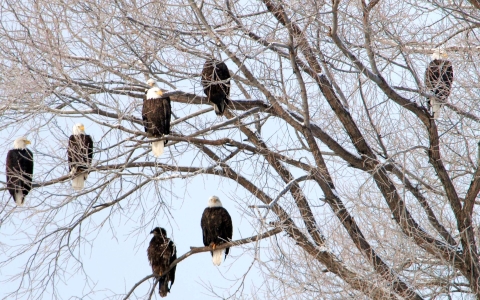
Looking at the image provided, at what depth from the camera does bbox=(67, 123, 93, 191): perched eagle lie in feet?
19.1

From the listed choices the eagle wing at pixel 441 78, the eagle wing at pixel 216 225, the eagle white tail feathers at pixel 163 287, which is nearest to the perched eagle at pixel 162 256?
the eagle white tail feathers at pixel 163 287

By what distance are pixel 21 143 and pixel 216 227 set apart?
237 centimetres

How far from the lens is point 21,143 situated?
7.44 metres

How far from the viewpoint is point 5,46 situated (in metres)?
5.91

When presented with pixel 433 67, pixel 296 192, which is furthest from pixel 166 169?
pixel 433 67

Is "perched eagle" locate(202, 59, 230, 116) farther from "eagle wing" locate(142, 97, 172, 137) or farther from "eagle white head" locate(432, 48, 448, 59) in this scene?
"eagle white head" locate(432, 48, 448, 59)

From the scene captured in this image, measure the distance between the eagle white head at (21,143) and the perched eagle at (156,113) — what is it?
1.72 m

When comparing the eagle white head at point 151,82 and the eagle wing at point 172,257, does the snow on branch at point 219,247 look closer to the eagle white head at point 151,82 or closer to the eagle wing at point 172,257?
the eagle wing at point 172,257

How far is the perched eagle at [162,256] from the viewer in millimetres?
7281

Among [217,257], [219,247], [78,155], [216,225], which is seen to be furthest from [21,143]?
[219,247]

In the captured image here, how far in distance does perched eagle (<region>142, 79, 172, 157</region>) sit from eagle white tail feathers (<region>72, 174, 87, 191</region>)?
806mm

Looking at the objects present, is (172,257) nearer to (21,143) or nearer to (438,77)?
(21,143)

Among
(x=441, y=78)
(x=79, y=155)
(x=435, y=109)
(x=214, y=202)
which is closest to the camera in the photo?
(x=79, y=155)

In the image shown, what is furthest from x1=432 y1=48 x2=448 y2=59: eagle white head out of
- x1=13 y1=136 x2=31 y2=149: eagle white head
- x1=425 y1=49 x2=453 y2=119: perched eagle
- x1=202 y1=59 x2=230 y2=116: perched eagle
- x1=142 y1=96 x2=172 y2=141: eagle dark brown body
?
x1=13 y1=136 x2=31 y2=149: eagle white head
